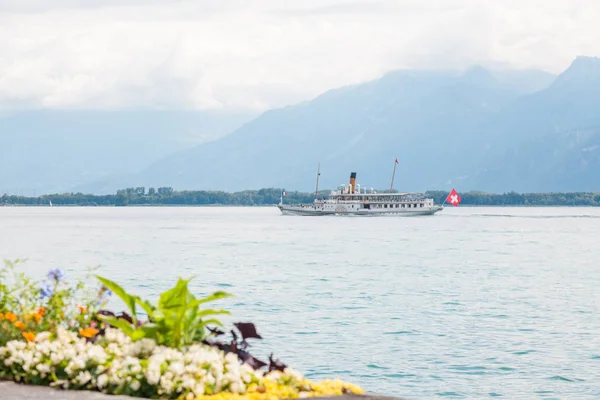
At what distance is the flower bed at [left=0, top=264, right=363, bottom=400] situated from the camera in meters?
9.08

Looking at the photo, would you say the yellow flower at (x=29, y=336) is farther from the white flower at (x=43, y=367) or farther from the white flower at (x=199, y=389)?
the white flower at (x=199, y=389)

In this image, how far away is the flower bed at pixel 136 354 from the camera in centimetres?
908

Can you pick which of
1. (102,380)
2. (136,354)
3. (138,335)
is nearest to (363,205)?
(138,335)

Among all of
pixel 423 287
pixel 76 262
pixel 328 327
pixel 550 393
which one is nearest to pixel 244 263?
pixel 76 262

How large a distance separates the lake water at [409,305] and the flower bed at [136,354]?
7798 millimetres

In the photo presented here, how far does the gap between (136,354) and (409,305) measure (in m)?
22.9

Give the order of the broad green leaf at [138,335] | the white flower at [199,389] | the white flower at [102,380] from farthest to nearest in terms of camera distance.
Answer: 1. the broad green leaf at [138,335]
2. the white flower at [102,380]
3. the white flower at [199,389]

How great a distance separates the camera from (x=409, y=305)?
105ft

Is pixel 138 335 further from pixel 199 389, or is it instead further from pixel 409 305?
pixel 409 305

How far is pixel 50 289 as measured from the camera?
35.0 ft

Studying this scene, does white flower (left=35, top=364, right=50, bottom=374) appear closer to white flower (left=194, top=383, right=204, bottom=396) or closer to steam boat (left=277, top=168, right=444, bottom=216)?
white flower (left=194, top=383, right=204, bottom=396)

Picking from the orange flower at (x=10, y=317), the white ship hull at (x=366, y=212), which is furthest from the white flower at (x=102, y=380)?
the white ship hull at (x=366, y=212)

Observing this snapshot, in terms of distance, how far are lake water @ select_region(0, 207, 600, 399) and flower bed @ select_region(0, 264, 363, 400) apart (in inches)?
307

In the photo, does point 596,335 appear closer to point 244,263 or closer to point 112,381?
point 112,381
